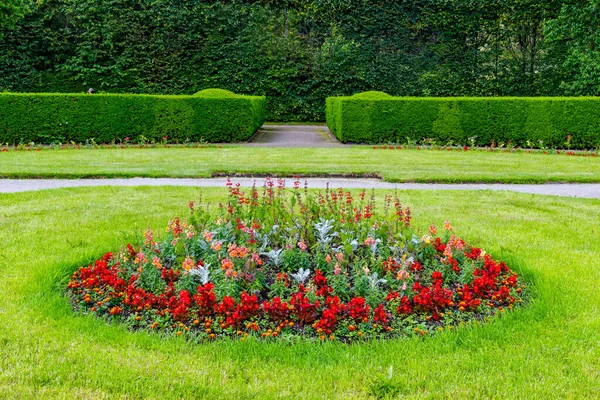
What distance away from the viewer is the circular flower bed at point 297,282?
3232 millimetres

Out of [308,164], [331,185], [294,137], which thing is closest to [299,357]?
[331,185]

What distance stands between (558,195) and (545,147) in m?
8.35

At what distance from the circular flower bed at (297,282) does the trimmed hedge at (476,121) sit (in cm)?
1183

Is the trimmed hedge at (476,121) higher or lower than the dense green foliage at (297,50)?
lower

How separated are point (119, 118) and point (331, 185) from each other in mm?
9028

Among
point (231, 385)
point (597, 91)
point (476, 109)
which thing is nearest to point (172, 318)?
point (231, 385)

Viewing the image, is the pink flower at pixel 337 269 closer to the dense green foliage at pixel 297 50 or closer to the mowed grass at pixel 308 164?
the mowed grass at pixel 308 164

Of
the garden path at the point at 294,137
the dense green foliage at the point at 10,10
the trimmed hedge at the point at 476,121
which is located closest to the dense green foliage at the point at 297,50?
the garden path at the point at 294,137

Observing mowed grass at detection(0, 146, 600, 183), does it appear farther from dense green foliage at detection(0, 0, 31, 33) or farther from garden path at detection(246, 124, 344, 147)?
dense green foliage at detection(0, 0, 31, 33)

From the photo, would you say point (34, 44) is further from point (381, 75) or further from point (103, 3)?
point (381, 75)

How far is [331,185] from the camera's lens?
8.57 meters

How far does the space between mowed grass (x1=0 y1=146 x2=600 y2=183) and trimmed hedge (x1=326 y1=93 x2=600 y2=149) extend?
6.50 feet

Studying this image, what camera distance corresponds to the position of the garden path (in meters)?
16.4

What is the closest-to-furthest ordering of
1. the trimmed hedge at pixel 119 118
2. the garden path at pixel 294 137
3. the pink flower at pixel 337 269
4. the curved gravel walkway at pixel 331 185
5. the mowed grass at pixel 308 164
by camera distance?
the pink flower at pixel 337 269
the curved gravel walkway at pixel 331 185
the mowed grass at pixel 308 164
the trimmed hedge at pixel 119 118
the garden path at pixel 294 137
